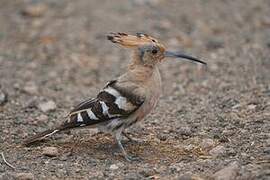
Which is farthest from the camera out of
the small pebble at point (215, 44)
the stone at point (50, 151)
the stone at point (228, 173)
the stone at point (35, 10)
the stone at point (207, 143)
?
the stone at point (35, 10)

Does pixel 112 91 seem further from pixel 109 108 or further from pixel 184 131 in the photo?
pixel 184 131

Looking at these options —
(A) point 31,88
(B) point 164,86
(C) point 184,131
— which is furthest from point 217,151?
(A) point 31,88

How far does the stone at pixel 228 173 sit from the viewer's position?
473cm

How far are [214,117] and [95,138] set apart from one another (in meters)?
1.17

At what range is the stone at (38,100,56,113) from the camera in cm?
695

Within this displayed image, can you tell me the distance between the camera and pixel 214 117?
6.41 m

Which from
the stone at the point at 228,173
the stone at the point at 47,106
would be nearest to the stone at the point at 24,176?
the stone at the point at 228,173

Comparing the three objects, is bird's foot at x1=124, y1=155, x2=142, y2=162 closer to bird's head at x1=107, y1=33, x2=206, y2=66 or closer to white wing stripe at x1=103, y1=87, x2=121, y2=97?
white wing stripe at x1=103, y1=87, x2=121, y2=97

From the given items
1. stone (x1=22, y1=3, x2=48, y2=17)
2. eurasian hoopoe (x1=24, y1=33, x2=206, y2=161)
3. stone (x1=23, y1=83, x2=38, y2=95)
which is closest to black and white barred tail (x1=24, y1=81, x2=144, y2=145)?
eurasian hoopoe (x1=24, y1=33, x2=206, y2=161)

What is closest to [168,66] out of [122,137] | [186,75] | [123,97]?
[186,75]

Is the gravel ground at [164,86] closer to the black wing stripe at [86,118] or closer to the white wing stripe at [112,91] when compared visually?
the black wing stripe at [86,118]

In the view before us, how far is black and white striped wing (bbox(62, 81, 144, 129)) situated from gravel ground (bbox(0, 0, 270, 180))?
29 cm

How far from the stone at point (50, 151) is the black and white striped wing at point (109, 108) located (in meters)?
0.20

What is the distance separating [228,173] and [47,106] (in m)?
2.80
